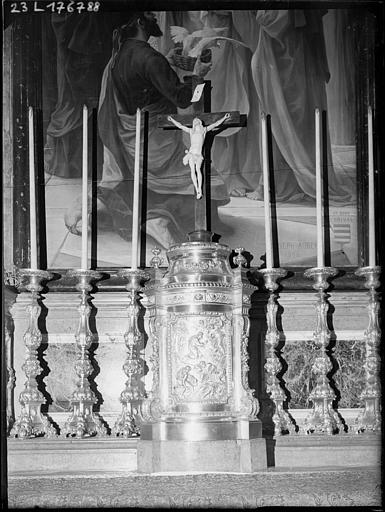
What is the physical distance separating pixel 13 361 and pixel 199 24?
7.86 ft

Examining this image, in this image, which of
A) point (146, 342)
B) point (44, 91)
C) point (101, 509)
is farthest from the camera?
point (44, 91)

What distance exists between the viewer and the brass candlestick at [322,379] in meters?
4.77

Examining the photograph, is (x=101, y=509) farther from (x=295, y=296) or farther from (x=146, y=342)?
(x=295, y=296)

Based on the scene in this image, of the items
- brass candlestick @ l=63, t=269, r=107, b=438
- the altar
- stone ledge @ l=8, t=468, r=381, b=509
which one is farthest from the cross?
stone ledge @ l=8, t=468, r=381, b=509

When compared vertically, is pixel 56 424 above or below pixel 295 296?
below

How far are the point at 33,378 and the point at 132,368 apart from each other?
0.56 meters

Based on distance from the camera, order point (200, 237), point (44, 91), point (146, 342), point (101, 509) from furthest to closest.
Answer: point (44, 91), point (146, 342), point (200, 237), point (101, 509)

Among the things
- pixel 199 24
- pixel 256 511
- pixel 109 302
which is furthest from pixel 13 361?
pixel 199 24

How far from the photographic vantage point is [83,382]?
479 centimetres

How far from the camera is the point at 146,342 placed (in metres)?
4.99

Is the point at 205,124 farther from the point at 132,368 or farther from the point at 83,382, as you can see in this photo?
the point at 83,382

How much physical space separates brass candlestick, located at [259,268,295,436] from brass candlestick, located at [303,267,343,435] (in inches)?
5.2

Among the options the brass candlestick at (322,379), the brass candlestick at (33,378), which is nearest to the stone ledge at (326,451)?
the brass candlestick at (322,379)

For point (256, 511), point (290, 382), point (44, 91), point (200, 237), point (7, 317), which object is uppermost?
point (44, 91)
